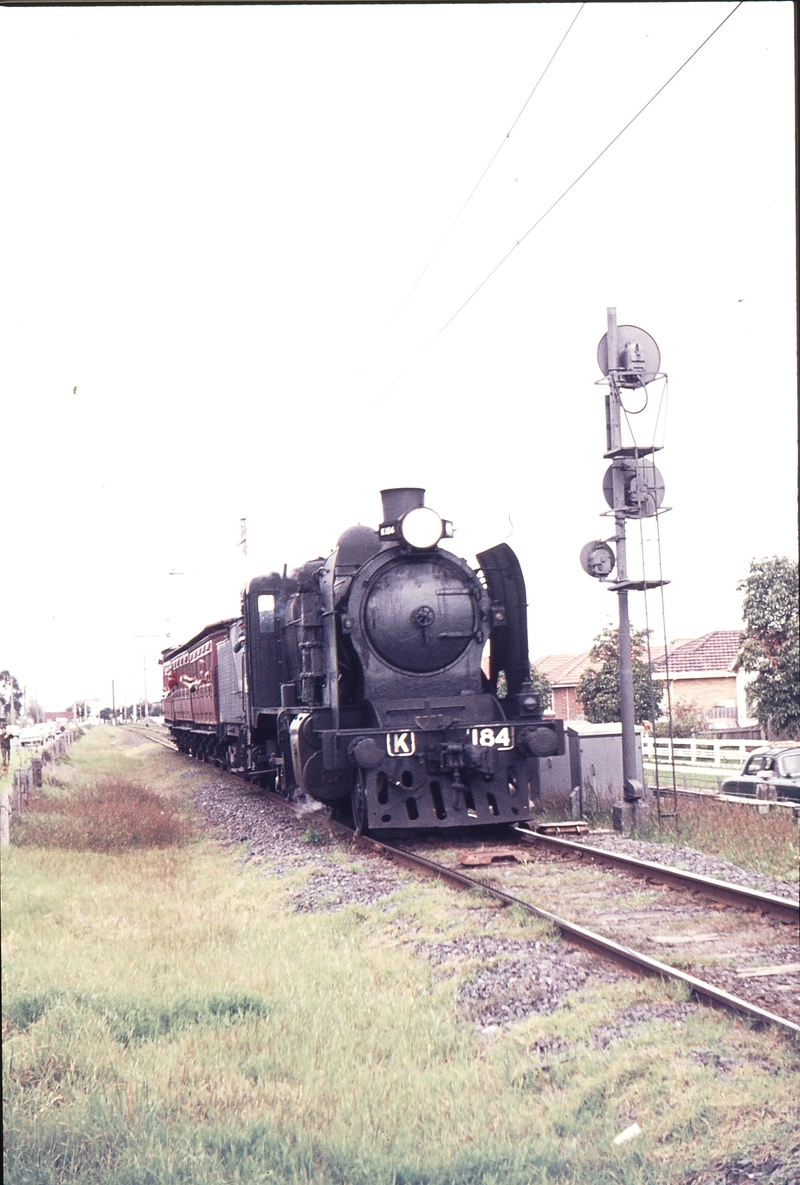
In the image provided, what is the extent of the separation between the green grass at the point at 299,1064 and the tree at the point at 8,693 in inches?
24.7

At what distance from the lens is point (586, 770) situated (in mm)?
9055

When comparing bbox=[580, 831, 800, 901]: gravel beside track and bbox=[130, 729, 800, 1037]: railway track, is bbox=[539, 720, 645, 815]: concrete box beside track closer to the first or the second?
bbox=[580, 831, 800, 901]: gravel beside track

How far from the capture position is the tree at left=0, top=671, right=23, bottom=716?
3463 millimetres


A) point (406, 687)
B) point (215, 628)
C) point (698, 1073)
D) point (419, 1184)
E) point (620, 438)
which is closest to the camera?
point (419, 1184)

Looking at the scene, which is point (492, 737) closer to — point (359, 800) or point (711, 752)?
point (359, 800)

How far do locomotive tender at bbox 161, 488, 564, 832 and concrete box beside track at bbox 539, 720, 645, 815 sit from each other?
0.84 metres

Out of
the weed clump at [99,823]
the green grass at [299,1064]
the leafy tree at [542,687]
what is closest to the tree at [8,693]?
the green grass at [299,1064]

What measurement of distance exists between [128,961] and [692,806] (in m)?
4.26

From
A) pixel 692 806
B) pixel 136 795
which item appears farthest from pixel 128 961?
pixel 692 806

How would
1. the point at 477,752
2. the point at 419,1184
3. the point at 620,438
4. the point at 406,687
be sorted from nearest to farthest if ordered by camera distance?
the point at 419,1184 → the point at 620,438 → the point at 477,752 → the point at 406,687

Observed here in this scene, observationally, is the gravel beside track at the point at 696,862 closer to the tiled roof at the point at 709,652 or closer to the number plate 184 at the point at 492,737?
the number plate 184 at the point at 492,737

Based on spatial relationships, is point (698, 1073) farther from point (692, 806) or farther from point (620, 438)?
point (692, 806)

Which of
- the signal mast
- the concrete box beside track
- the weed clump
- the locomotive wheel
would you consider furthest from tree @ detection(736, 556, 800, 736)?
the concrete box beside track

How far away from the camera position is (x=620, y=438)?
158 inches
